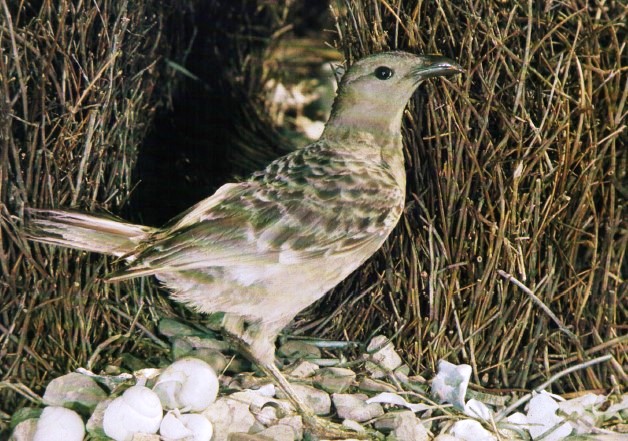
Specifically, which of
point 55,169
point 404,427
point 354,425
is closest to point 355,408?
point 354,425

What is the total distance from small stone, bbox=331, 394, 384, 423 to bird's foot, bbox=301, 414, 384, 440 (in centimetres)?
6

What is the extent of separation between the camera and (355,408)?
262 centimetres

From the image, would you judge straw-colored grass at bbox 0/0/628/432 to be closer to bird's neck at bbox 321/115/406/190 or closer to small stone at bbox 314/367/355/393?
bird's neck at bbox 321/115/406/190

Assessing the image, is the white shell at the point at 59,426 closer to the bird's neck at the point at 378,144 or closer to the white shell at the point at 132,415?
the white shell at the point at 132,415

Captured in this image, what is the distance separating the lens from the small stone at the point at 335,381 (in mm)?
2732

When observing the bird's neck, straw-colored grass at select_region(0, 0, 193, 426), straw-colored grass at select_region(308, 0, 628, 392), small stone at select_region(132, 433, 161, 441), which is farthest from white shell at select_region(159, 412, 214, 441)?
the bird's neck

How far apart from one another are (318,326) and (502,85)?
3.29 ft

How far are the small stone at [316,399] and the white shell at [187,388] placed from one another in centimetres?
31

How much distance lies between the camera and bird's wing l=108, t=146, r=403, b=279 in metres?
2.49

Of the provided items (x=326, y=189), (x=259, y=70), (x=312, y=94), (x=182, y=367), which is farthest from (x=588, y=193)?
(x=312, y=94)

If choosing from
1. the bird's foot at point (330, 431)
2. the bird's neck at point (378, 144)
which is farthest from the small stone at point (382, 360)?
the bird's neck at point (378, 144)

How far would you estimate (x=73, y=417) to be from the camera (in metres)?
2.42

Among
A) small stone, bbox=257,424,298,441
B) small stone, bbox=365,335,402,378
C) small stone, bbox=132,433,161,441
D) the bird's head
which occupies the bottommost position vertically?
small stone, bbox=257,424,298,441

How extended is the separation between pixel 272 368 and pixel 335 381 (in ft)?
0.67
